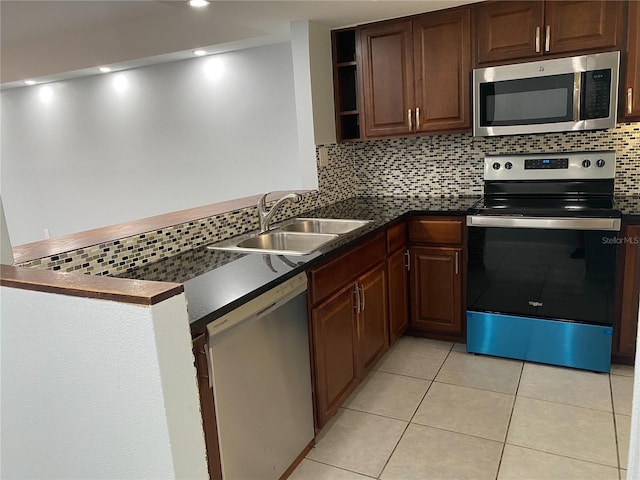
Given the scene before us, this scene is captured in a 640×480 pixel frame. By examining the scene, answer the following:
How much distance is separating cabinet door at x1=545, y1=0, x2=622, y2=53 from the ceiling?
54 centimetres

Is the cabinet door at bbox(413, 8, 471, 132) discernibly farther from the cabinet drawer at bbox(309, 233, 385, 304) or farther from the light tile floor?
the light tile floor

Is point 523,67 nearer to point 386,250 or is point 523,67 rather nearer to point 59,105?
point 386,250

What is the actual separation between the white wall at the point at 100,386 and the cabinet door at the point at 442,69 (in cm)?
253

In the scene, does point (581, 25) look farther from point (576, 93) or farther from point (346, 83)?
point (346, 83)

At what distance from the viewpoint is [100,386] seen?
105 centimetres

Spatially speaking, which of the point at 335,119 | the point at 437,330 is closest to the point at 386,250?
the point at 437,330

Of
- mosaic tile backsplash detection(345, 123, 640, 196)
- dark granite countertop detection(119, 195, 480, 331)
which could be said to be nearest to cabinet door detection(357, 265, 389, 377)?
dark granite countertop detection(119, 195, 480, 331)

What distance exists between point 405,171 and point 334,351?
179cm

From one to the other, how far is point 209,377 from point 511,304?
2023 millimetres

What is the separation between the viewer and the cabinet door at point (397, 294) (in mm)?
2918

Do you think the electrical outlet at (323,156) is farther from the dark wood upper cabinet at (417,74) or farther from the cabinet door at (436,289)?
the cabinet door at (436,289)

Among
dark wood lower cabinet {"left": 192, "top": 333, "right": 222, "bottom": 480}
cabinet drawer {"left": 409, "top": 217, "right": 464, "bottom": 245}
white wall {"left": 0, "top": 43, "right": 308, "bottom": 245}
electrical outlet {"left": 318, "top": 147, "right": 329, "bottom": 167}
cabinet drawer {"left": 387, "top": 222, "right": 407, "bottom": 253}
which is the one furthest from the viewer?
white wall {"left": 0, "top": 43, "right": 308, "bottom": 245}

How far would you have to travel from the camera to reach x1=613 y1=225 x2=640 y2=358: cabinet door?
2.55m

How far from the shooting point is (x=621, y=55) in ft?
8.45
